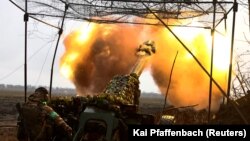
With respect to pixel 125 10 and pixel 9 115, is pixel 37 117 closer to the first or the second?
pixel 125 10

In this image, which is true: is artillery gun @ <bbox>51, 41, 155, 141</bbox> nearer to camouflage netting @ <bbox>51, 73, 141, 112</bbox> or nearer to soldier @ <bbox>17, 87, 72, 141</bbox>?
camouflage netting @ <bbox>51, 73, 141, 112</bbox>

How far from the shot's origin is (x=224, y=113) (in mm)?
17312

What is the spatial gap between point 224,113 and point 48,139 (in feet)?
27.4

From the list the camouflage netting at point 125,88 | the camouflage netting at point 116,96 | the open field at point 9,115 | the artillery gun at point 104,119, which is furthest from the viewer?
the open field at point 9,115

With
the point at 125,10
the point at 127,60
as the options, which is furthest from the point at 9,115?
the point at 125,10

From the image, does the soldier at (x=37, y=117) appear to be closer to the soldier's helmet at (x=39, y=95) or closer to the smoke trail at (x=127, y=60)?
the soldier's helmet at (x=39, y=95)

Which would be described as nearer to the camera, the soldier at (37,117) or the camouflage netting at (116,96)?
the camouflage netting at (116,96)

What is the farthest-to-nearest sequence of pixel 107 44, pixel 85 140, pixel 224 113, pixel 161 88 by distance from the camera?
1. pixel 161 88
2. pixel 107 44
3. pixel 224 113
4. pixel 85 140

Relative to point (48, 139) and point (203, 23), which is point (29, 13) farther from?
point (48, 139)

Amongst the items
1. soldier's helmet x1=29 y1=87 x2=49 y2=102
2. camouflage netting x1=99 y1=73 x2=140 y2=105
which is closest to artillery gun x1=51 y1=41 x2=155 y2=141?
soldier's helmet x1=29 y1=87 x2=49 y2=102

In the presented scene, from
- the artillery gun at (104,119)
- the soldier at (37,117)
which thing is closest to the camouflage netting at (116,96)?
the artillery gun at (104,119)

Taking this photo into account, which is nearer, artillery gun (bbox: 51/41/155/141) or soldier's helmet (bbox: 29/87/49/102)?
artillery gun (bbox: 51/41/155/141)

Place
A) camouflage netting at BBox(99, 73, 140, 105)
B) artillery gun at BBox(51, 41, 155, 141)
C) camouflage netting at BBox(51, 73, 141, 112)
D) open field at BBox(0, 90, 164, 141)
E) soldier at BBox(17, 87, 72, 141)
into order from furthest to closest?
1. open field at BBox(0, 90, 164, 141)
2. camouflage netting at BBox(99, 73, 140, 105)
3. soldier at BBox(17, 87, 72, 141)
4. camouflage netting at BBox(51, 73, 141, 112)
5. artillery gun at BBox(51, 41, 155, 141)

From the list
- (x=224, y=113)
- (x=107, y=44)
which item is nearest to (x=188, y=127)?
(x=224, y=113)
